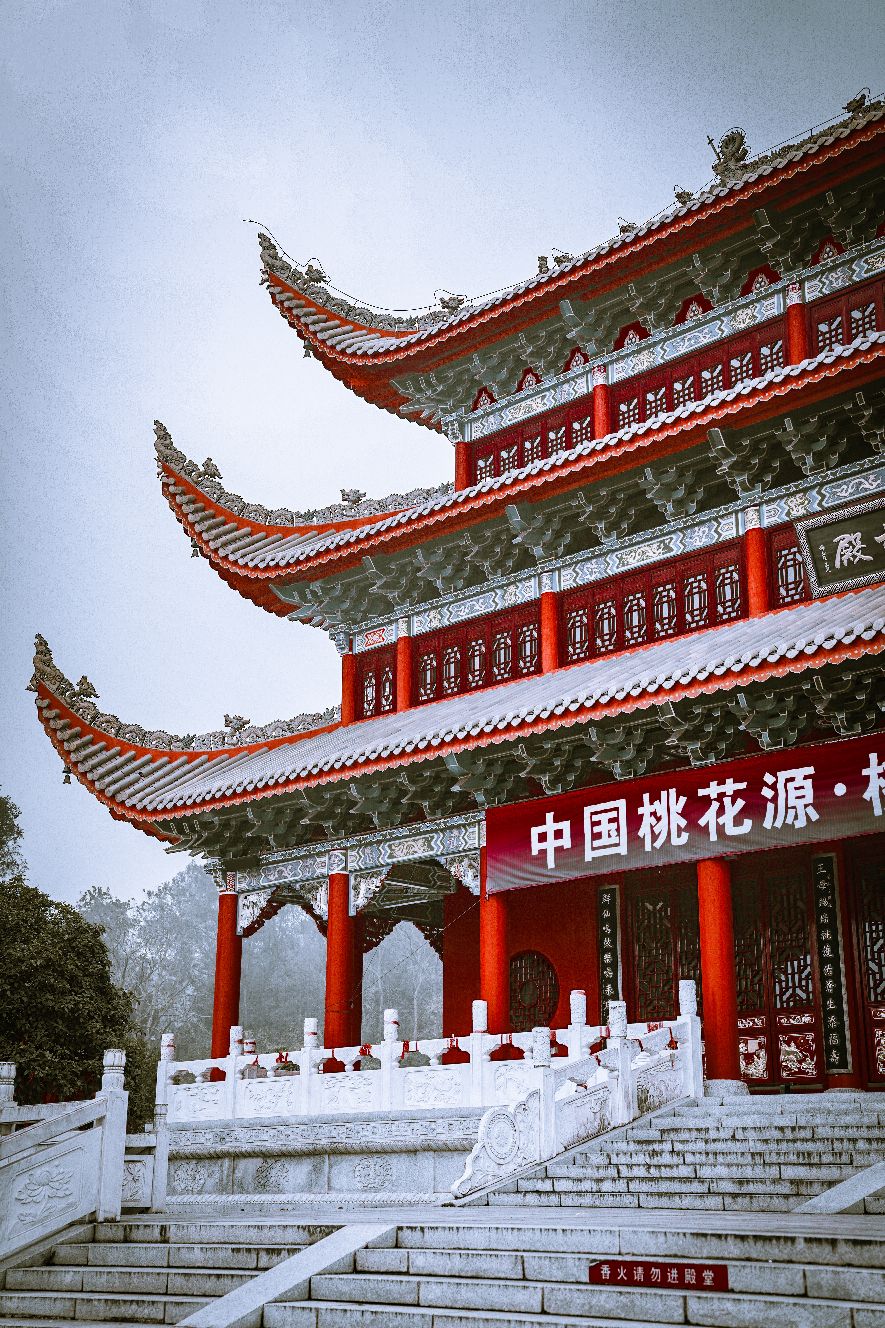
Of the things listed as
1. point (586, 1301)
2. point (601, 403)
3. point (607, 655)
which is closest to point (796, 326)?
point (601, 403)

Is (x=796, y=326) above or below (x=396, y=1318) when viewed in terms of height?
above

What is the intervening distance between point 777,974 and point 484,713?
388 centimetres

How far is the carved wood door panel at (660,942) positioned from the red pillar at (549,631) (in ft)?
8.91

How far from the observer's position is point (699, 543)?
1485cm

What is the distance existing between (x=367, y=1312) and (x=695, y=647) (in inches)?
328

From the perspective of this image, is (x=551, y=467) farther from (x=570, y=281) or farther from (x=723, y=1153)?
(x=723, y=1153)

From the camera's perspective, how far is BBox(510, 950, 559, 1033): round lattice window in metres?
15.2

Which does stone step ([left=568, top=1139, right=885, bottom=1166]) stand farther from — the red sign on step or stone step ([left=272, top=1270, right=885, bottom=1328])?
stone step ([left=272, top=1270, right=885, bottom=1328])

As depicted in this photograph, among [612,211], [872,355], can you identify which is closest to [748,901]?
[872,355]

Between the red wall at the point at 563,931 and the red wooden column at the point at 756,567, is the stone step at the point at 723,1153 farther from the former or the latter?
the red wooden column at the point at 756,567

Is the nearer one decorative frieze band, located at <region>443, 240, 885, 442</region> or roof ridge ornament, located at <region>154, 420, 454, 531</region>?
decorative frieze band, located at <region>443, 240, 885, 442</region>

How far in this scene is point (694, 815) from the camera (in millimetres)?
12672

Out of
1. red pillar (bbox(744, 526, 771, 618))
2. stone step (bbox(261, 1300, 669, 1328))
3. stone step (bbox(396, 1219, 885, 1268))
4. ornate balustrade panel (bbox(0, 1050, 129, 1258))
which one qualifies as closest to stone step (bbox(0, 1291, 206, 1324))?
ornate balustrade panel (bbox(0, 1050, 129, 1258))

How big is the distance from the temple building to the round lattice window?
4 centimetres
